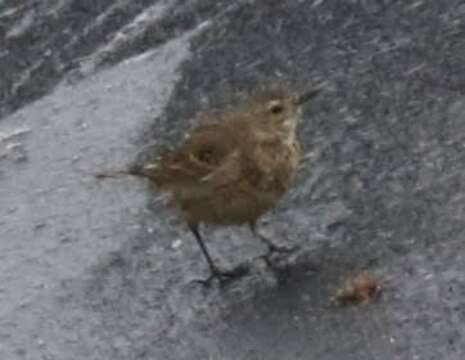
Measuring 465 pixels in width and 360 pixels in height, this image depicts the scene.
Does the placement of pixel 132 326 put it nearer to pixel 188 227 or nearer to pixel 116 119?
pixel 188 227

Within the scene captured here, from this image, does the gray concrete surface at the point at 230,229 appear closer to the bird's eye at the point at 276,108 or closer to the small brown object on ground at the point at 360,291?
the small brown object on ground at the point at 360,291

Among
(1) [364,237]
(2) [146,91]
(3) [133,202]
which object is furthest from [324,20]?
(1) [364,237]

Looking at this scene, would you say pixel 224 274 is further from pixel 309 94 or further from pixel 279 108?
pixel 309 94

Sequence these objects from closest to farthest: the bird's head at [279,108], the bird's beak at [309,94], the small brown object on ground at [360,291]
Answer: the small brown object on ground at [360,291] → the bird's head at [279,108] → the bird's beak at [309,94]

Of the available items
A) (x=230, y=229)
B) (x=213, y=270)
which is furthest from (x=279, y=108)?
(x=213, y=270)

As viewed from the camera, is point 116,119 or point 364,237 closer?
point 364,237

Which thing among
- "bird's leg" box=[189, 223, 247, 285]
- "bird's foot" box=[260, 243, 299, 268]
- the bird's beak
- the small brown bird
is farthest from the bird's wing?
the bird's beak

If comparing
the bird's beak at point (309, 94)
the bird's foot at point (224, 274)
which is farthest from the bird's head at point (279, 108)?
the bird's foot at point (224, 274)
